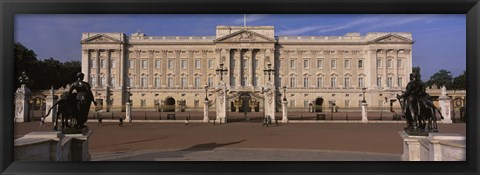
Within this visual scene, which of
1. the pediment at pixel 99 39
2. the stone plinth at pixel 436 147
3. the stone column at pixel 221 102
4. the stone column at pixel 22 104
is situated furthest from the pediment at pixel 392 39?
the stone plinth at pixel 436 147

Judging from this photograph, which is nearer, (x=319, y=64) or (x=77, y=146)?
(x=77, y=146)

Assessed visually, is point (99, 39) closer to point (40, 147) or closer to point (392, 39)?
point (392, 39)

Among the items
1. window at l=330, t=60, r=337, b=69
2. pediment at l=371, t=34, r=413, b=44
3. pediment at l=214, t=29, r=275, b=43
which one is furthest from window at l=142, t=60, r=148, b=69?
pediment at l=371, t=34, r=413, b=44

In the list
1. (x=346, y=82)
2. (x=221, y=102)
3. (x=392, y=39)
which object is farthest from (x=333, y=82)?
(x=221, y=102)

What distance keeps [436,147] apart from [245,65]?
182 feet

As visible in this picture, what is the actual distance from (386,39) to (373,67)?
4670 millimetres

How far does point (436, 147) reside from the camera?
7.05 m

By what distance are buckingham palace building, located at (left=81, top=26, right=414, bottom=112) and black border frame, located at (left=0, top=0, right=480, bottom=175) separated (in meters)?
55.5

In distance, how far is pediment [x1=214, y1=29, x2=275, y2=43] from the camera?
60781 mm

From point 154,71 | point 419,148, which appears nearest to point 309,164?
point 419,148

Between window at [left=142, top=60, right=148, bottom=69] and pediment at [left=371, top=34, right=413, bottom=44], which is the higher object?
pediment at [left=371, top=34, right=413, bottom=44]

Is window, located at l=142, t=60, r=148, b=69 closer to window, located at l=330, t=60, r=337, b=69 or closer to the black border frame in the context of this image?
window, located at l=330, t=60, r=337, b=69
